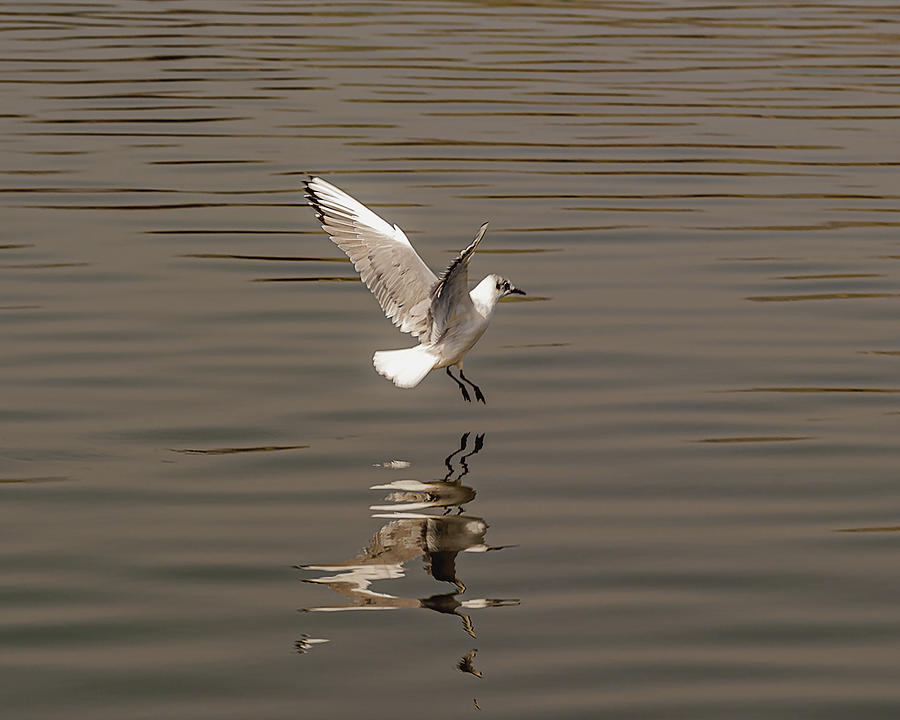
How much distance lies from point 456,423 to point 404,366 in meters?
0.49

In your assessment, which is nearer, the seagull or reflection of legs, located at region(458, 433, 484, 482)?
reflection of legs, located at region(458, 433, 484, 482)

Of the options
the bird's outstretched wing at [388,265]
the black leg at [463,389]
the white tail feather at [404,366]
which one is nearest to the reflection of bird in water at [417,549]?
the white tail feather at [404,366]

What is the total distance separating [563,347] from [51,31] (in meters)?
20.8

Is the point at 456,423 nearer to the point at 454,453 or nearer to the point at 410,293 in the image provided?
the point at 454,453

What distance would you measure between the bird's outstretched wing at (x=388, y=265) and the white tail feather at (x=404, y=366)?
343mm

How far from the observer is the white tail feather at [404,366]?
9.66 meters

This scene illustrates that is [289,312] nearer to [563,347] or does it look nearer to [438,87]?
[563,347]

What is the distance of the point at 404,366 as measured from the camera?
32.0ft

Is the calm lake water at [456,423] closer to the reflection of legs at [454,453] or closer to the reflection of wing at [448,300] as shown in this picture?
the reflection of legs at [454,453]

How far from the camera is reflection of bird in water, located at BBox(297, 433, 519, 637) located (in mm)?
7168

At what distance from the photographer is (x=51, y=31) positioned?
3012cm

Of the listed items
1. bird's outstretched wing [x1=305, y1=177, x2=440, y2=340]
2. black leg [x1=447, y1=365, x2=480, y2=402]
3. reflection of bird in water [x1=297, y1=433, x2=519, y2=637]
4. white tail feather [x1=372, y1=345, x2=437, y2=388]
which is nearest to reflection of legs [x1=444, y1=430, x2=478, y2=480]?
reflection of bird in water [x1=297, y1=433, x2=519, y2=637]

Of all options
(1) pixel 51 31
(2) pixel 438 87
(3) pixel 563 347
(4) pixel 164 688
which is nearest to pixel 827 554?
(4) pixel 164 688

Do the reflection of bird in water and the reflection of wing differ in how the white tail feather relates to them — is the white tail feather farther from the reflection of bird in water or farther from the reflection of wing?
the reflection of bird in water
